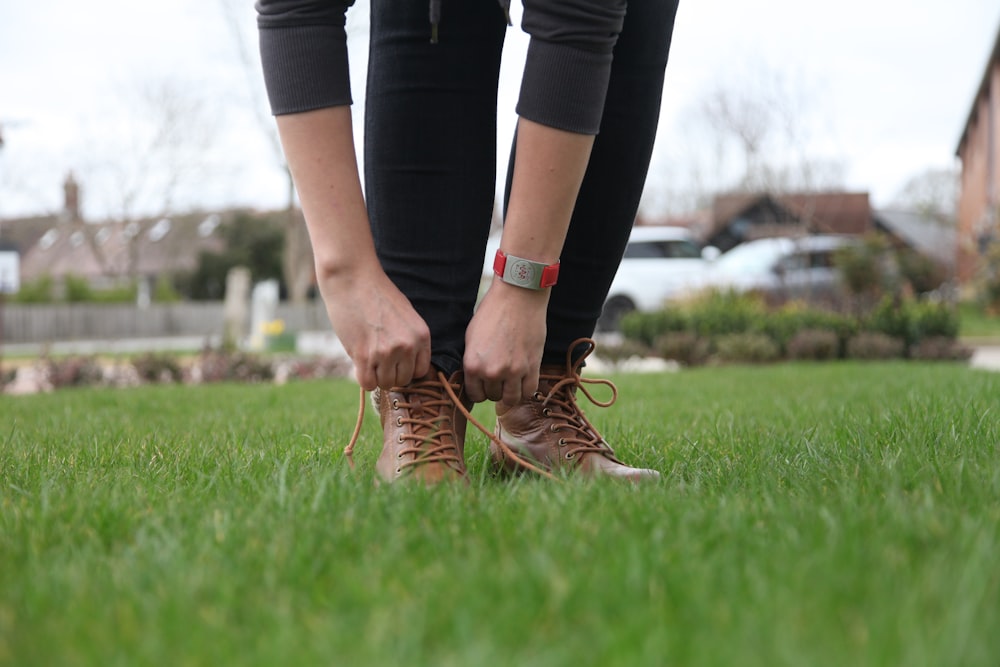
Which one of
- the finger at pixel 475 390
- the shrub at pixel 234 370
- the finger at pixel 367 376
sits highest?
the finger at pixel 367 376

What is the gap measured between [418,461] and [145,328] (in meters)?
28.1

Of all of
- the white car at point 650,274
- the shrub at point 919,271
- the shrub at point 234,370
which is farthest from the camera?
the shrub at point 919,271

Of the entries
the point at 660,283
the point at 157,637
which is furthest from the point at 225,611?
the point at 660,283

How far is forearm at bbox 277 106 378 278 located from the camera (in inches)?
67.3

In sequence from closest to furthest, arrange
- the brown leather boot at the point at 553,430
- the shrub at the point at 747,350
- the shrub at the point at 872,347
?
the brown leather boot at the point at 553,430 → the shrub at the point at 872,347 → the shrub at the point at 747,350

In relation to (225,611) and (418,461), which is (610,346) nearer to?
(418,461)

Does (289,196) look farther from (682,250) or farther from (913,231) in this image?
(913,231)

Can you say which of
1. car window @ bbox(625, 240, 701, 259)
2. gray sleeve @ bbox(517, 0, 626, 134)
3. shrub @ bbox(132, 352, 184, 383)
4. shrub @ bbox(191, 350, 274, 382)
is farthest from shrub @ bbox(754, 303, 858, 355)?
gray sleeve @ bbox(517, 0, 626, 134)

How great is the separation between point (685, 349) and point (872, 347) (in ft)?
5.72

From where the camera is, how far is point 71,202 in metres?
37.8

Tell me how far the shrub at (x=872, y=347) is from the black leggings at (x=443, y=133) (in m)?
7.88

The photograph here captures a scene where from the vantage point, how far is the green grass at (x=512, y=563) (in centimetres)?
85

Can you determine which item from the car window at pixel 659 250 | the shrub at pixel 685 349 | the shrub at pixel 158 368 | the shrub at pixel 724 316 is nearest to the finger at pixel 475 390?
the shrub at pixel 158 368

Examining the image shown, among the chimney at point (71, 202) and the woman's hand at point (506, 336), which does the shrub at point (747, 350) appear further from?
the chimney at point (71, 202)
